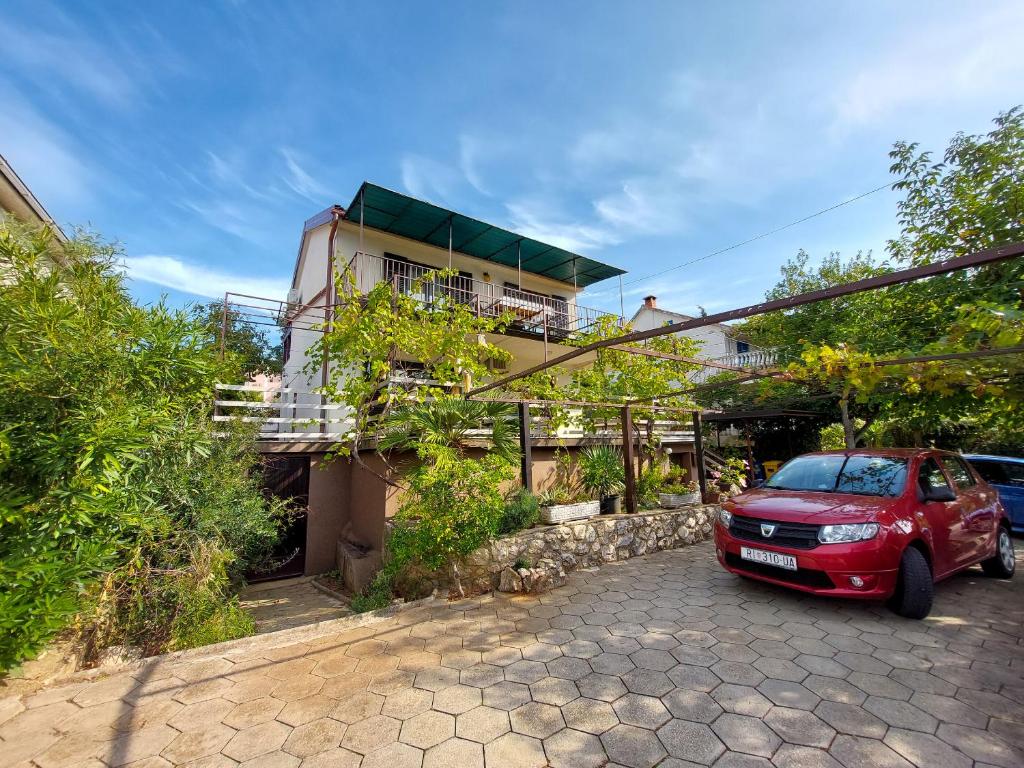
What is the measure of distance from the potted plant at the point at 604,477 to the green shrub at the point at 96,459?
5195 mm

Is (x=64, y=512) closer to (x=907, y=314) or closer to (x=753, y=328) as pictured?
(x=907, y=314)

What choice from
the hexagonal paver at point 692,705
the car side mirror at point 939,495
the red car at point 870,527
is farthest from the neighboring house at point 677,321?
the hexagonal paver at point 692,705

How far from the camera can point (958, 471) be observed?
16.5 ft

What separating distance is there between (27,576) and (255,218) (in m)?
8.25

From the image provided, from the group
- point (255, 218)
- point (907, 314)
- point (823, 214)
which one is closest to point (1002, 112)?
point (907, 314)

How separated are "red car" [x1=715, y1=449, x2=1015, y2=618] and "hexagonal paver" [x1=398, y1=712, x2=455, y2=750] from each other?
10.9 ft

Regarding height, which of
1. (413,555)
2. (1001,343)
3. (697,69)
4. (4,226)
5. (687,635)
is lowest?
(687,635)

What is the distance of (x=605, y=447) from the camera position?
309 inches

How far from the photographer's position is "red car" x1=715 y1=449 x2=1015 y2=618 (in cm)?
368

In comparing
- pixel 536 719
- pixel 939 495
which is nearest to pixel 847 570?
pixel 939 495

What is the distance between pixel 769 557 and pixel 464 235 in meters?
11.1

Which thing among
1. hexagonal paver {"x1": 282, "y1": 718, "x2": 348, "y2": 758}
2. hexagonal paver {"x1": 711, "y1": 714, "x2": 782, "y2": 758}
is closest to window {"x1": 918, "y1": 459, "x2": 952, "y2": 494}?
hexagonal paver {"x1": 711, "y1": 714, "x2": 782, "y2": 758}

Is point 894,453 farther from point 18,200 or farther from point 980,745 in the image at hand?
point 18,200

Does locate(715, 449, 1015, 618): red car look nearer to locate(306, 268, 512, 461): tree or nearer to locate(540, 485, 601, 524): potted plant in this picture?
locate(540, 485, 601, 524): potted plant
